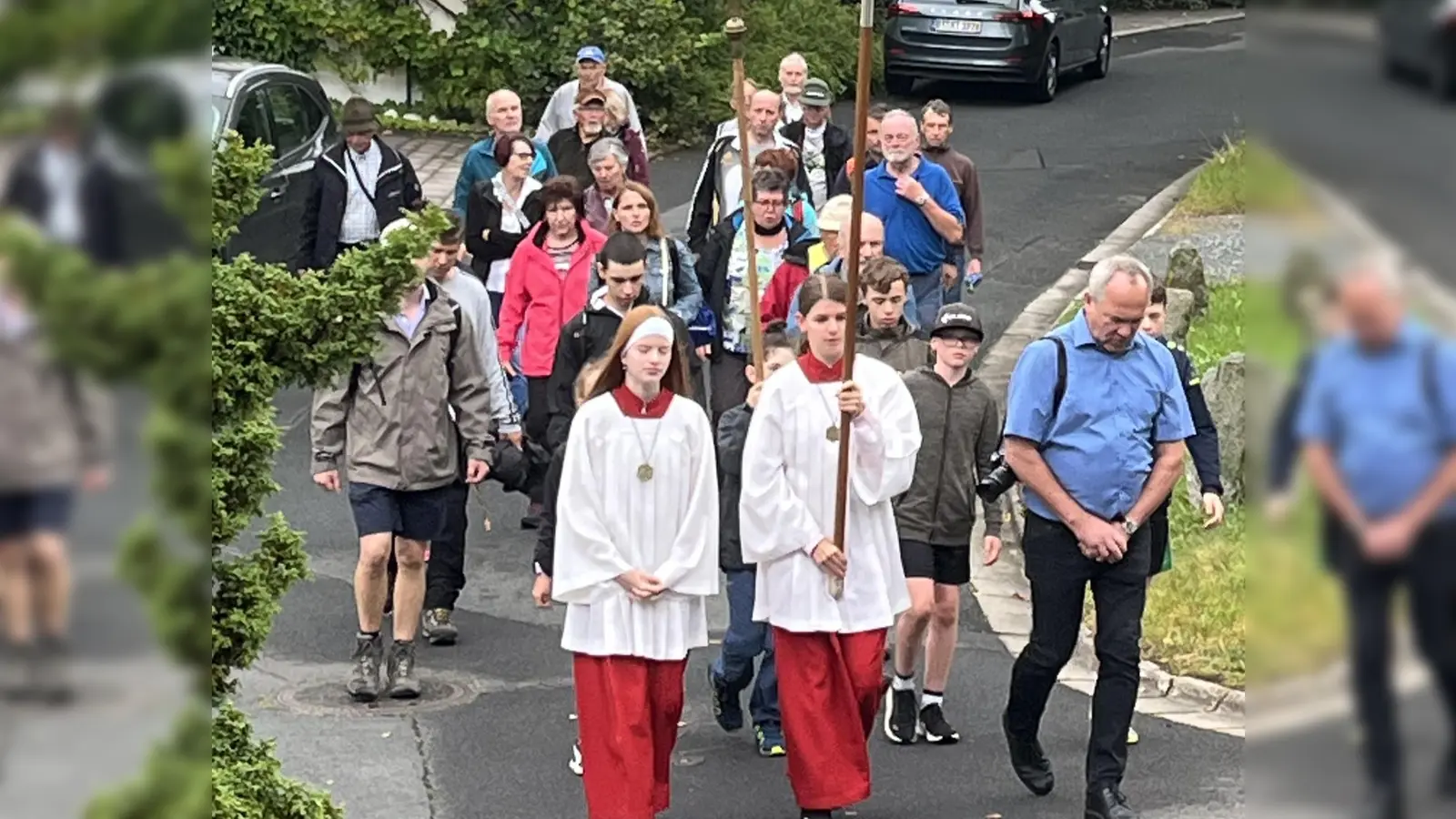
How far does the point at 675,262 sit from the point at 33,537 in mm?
8127

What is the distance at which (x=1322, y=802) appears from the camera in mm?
1686

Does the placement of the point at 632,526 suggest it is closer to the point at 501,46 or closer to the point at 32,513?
the point at 32,513

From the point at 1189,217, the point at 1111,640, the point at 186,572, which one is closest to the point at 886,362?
the point at 1111,640

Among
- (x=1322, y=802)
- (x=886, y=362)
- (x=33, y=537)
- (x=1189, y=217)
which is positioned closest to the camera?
(x=33, y=537)

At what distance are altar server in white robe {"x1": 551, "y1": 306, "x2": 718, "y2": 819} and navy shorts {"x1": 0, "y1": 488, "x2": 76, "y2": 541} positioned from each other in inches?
213

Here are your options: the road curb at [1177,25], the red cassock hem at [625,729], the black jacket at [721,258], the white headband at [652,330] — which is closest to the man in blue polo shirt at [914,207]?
the black jacket at [721,258]

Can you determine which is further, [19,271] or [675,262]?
[675,262]

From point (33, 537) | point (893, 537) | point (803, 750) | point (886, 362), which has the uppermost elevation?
point (33, 537)

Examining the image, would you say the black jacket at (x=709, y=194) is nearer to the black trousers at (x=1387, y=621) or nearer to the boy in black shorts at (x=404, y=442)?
the boy in black shorts at (x=404, y=442)

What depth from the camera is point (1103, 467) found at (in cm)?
707

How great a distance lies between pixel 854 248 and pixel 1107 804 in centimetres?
194

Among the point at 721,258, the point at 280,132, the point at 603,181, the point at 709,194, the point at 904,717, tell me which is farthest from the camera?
the point at 280,132

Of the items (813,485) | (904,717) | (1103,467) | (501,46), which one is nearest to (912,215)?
(904,717)

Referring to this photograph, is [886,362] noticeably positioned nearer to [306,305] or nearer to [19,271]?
[306,305]
